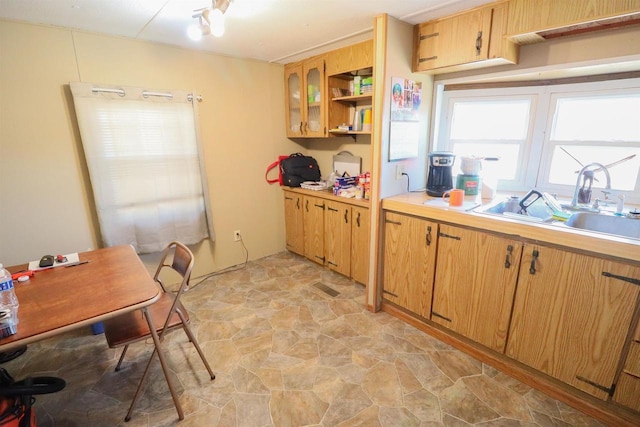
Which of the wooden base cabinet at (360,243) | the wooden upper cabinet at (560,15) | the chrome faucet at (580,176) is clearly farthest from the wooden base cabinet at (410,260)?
the wooden upper cabinet at (560,15)

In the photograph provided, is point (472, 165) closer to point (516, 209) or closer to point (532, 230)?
point (516, 209)

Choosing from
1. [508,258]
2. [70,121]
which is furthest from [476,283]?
[70,121]

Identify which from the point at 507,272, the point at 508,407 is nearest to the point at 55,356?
the point at 508,407

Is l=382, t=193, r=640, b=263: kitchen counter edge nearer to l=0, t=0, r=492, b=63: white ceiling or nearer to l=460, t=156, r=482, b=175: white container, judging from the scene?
l=460, t=156, r=482, b=175: white container

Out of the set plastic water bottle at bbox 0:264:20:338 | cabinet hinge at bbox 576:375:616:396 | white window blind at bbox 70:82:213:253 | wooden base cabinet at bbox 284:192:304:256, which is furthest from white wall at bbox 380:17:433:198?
plastic water bottle at bbox 0:264:20:338

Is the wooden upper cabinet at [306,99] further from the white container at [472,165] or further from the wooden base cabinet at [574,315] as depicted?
the wooden base cabinet at [574,315]

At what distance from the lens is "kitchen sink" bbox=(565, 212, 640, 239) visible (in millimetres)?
1802

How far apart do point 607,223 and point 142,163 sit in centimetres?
344

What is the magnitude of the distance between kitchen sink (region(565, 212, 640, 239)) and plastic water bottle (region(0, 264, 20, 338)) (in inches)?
112

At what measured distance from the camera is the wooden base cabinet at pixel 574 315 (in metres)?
1.48

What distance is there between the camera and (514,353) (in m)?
1.87

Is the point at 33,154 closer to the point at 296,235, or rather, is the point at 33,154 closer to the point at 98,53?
the point at 98,53

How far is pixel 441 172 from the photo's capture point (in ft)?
7.86

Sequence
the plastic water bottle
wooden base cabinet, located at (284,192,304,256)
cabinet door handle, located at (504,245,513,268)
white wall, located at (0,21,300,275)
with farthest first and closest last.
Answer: wooden base cabinet, located at (284,192,304,256) < white wall, located at (0,21,300,275) < cabinet door handle, located at (504,245,513,268) < the plastic water bottle
